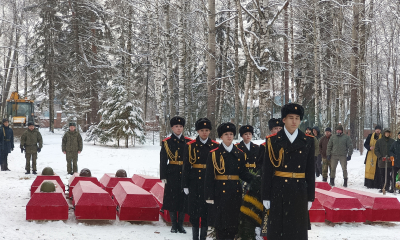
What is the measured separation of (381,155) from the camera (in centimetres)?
1341

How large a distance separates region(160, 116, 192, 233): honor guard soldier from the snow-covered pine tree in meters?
18.2

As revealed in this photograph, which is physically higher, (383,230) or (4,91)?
(4,91)

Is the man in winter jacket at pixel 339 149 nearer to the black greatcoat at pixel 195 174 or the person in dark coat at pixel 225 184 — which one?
the black greatcoat at pixel 195 174

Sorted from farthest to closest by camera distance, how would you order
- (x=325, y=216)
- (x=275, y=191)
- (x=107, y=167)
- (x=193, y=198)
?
(x=107, y=167) < (x=325, y=216) < (x=193, y=198) < (x=275, y=191)

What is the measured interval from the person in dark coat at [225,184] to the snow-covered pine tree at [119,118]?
20195 mm

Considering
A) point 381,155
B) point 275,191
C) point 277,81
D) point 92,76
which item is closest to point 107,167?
point 381,155

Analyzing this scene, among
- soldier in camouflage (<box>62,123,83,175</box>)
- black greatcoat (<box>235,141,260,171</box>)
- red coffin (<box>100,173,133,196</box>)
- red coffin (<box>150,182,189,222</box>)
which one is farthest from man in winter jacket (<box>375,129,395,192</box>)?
soldier in camouflage (<box>62,123,83,175</box>)

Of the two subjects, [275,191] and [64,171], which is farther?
[64,171]

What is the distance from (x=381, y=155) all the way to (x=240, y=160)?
8.88 metres

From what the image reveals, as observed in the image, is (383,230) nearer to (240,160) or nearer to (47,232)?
(240,160)

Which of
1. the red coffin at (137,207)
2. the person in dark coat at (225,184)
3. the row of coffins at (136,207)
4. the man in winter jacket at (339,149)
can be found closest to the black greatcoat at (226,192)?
the person in dark coat at (225,184)

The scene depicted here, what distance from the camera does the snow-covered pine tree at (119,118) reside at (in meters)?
25.9

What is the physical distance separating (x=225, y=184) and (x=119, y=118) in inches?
823

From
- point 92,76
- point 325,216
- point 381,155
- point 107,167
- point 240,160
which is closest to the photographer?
point 240,160
